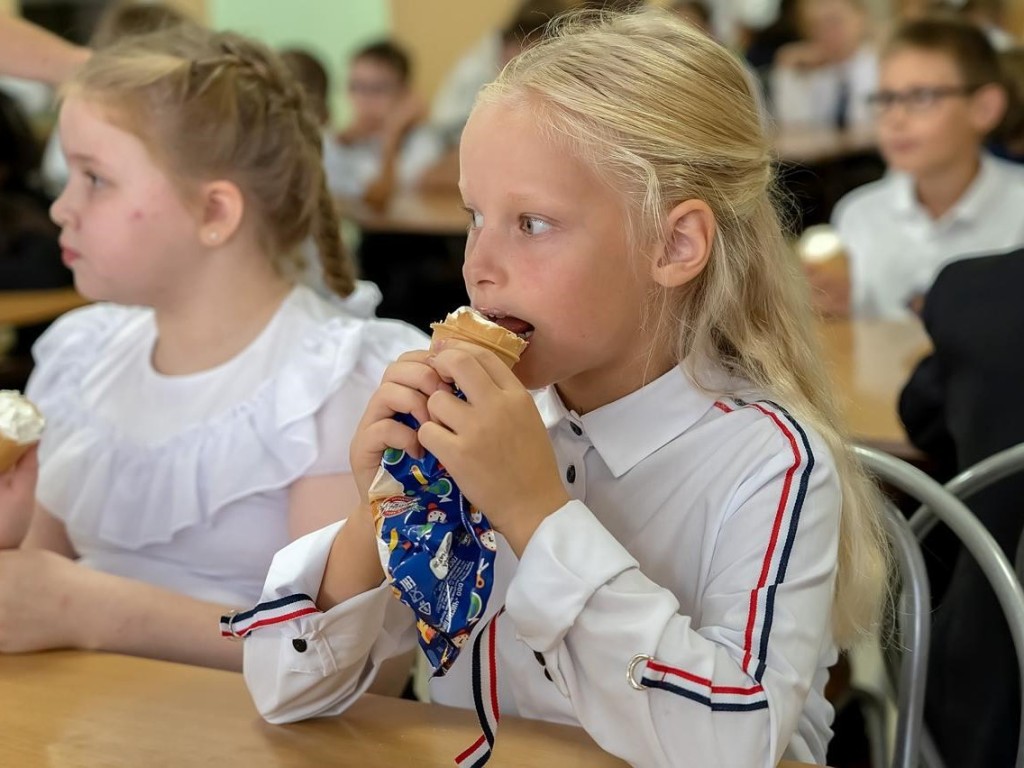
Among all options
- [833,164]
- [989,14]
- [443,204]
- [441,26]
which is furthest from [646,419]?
[441,26]

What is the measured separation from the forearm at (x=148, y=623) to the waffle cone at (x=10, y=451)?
13 centimetres

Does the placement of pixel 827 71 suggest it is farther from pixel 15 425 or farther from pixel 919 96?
pixel 15 425

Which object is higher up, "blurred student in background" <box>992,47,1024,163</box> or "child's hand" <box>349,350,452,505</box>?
"blurred student in background" <box>992,47,1024,163</box>

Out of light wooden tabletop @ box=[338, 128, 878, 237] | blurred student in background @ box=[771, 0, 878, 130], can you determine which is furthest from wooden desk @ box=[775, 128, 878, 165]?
blurred student in background @ box=[771, 0, 878, 130]

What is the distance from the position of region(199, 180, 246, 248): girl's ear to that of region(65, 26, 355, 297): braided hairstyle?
0.01m

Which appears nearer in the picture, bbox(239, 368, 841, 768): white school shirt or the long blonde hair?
bbox(239, 368, 841, 768): white school shirt

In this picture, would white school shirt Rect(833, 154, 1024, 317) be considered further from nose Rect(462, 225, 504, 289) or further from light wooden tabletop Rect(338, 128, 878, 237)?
nose Rect(462, 225, 504, 289)

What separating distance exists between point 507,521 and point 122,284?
78cm

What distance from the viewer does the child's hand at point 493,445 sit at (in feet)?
3.10

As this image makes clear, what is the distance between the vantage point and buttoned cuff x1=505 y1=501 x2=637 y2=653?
0.92 metres

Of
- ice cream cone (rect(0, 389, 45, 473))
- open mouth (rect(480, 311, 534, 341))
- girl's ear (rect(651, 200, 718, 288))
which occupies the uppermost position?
girl's ear (rect(651, 200, 718, 288))

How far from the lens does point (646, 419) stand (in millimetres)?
1146

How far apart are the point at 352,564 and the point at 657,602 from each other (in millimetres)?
274

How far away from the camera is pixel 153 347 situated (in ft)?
5.48
